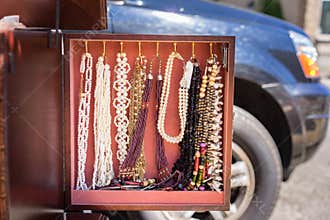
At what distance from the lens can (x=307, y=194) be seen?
2.86 meters

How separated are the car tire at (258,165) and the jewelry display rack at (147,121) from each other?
71 centimetres

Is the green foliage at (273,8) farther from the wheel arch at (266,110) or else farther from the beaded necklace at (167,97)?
the beaded necklace at (167,97)

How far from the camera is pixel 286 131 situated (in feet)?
7.63

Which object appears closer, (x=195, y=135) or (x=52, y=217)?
(x=52, y=217)

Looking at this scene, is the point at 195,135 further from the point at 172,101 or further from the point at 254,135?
the point at 254,135

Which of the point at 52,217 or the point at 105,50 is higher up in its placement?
the point at 105,50

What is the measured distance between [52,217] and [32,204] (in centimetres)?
17

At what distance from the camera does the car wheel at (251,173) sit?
6.70 ft

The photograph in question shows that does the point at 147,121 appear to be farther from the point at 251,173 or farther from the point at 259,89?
the point at 259,89

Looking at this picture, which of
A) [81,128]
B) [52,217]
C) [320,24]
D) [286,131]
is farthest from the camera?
[320,24]

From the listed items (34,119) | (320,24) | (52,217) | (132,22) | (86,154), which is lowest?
(52,217)

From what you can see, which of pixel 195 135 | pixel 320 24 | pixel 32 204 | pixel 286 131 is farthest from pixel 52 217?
pixel 320 24

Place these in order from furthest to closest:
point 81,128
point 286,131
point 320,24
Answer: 1. point 320,24
2. point 286,131
3. point 81,128

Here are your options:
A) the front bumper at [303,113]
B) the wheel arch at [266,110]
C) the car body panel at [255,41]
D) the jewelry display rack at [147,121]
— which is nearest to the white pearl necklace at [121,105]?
the jewelry display rack at [147,121]
